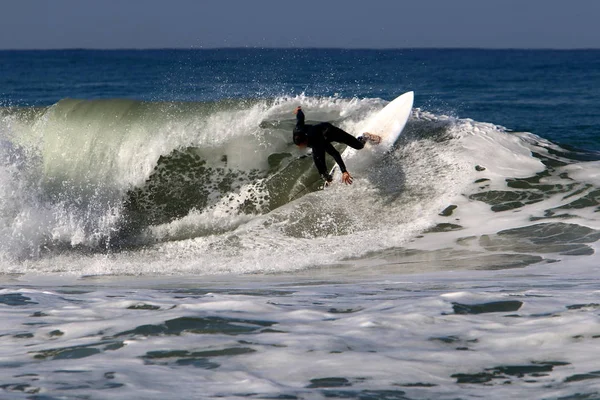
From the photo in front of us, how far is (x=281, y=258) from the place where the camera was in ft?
30.1

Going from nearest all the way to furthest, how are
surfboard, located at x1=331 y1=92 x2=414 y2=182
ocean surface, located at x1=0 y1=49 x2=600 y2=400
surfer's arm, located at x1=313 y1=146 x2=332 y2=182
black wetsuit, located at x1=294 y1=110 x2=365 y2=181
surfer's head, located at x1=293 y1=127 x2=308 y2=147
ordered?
ocean surface, located at x1=0 y1=49 x2=600 y2=400, surfer's head, located at x1=293 y1=127 x2=308 y2=147, black wetsuit, located at x1=294 y1=110 x2=365 y2=181, surfer's arm, located at x1=313 y1=146 x2=332 y2=182, surfboard, located at x1=331 y1=92 x2=414 y2=182

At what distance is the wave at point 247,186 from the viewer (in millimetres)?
10128

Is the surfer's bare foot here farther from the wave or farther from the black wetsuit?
the black wetsuit

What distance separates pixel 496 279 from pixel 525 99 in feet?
84.5

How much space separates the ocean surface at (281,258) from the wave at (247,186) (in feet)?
0.11

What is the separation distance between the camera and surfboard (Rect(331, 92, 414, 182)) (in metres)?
11.4

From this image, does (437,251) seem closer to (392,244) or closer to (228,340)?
(392,244)

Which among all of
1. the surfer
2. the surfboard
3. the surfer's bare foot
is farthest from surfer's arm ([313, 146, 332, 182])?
the surfer's bare foot

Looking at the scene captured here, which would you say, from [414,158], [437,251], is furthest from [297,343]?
[414,158]

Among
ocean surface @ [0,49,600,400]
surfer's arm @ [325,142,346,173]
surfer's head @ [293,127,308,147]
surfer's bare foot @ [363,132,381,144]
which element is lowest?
ocean surface @ [0,49,600,400]

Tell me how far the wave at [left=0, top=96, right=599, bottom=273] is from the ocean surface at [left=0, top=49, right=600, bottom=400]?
0.03m

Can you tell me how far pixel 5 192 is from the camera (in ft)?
36.7

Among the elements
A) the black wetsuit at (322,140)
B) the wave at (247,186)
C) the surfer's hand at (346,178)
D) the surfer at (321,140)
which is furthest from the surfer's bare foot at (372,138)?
the surfer's hand at (346,178)

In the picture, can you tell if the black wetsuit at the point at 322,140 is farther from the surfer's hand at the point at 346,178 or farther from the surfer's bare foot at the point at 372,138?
the surfer's bare foot at the point at 372,138
